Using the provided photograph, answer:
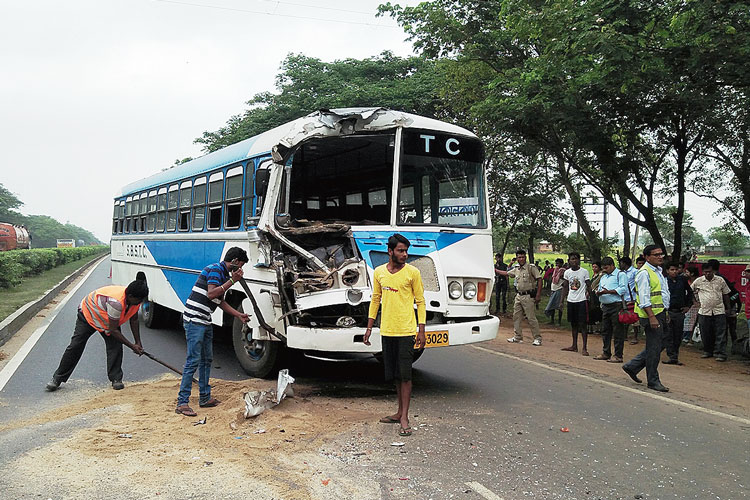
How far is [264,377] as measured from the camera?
280 inches

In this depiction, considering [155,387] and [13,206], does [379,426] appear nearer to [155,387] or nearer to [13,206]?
[155,387]

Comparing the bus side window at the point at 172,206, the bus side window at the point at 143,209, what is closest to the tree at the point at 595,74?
the bus side window at the point at 172,206

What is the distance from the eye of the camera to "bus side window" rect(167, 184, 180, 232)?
996 cm

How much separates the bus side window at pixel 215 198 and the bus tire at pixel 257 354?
1463 millimetres

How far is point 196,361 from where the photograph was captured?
6.04 meters

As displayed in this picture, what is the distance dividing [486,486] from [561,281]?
8745 mm

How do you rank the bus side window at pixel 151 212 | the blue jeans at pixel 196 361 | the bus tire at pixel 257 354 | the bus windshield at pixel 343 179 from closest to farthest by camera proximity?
1. the blue jeans at pixel 196 361
2. the bus windshield at pixel 343 179
3. the bus tire at pixel 257 354
4. the bus side window at pixel 151 212

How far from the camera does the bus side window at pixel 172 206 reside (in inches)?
392

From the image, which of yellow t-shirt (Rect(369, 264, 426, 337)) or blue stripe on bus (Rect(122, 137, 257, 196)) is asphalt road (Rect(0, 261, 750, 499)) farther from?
blue stripe on bus (Rect(122, 137, 257, 196))

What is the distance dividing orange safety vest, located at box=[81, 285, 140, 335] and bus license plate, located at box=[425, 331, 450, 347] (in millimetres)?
3234

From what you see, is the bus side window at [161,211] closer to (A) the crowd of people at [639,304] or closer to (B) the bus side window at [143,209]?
(B) the bus side window at [143,209]

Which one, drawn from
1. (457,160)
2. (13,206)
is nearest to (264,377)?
(457,160)

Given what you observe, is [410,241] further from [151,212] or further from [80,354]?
[151,212]

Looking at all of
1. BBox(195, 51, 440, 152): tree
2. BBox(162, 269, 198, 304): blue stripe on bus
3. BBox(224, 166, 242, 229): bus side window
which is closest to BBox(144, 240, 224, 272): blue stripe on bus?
BBox(162, 269, 198, 304): blue stripe on bus
